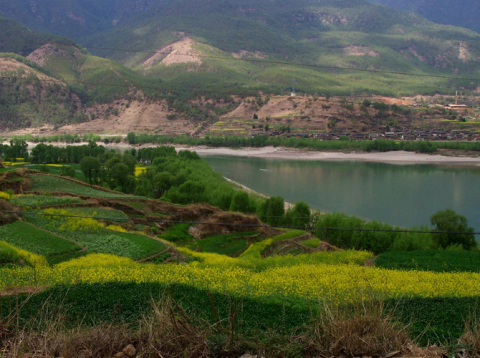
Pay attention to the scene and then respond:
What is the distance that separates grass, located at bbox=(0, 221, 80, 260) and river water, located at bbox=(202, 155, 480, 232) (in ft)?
68.4

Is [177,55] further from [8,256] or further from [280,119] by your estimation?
[8,256]

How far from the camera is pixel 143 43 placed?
197 metres

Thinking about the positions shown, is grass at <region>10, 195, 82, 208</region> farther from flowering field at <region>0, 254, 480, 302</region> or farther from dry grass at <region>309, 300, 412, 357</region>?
dry grass at <region>309, 300, 412, 357</region>

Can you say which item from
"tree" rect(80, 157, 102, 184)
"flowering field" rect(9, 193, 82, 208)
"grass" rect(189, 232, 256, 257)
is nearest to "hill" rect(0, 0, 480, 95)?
"tree" rect(80, 157, 102, 184)

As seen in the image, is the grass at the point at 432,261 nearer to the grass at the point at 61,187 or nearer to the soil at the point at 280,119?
the grass at the point at 61,187

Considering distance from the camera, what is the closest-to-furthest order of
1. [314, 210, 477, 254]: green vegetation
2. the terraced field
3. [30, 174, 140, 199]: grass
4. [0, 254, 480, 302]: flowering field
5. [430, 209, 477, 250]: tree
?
the terraced field, [0, 254, 480, 302]: flowering field, [314, 210, 477, 254]: green vegetation, [430, 209, 477, 250]: tree, [30, 174, 140, 199]: grass

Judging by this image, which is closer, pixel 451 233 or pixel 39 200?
pixel 39 200

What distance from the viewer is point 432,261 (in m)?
13.8

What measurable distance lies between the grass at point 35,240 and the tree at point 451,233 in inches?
576

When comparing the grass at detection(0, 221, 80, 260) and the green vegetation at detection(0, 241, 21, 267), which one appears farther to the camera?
the grass at detection(0, 221, 80, 260)

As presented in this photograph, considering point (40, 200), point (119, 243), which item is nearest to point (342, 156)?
point (40, 200)

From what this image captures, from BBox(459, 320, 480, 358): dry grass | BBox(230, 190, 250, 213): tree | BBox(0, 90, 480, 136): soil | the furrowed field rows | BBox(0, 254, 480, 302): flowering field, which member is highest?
BBox(0, 90, 480, 136): soil

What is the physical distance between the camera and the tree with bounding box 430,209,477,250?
739 inches

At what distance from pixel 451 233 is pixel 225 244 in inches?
375
